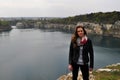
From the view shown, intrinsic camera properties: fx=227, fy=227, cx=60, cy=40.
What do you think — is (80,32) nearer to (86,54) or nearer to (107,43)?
(86,54)

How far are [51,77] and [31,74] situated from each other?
4318 mm

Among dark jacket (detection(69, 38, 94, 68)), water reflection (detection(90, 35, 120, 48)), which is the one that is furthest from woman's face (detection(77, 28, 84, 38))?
water reflection (detection(90, 35, 120, 48))

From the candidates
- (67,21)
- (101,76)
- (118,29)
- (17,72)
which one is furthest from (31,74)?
(67,21)

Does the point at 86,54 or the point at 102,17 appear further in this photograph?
the point at 102,17

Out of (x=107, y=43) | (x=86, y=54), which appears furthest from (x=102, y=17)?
(x=86, y=54)

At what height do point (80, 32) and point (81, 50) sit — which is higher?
point (80, 32)

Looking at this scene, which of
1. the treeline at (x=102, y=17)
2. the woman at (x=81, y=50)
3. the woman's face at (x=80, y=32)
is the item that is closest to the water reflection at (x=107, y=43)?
the treeline at (x=102, y=17)

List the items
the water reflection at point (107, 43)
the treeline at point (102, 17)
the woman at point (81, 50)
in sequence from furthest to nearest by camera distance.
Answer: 1. the treeline at point (102, 17)
2. the water reflection at point (107, 43)
3. the woman at point (81, 50)

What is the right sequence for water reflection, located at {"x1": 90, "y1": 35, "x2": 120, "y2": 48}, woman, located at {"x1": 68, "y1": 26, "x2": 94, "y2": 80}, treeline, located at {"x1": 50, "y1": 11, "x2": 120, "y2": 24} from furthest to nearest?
treeline, located at {"x1": 50, "y1": 11, "x2": 120, "y2": 24} → water reflection, located at {"x1": 90, "y1": 35, "x2": 120, "y2": 48} → woman, located at {"x1": 68, "y1": 26, "x2": 94, "y2": 80}

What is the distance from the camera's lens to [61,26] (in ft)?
530

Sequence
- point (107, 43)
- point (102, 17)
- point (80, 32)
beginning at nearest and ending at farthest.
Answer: point (80, 32), point (107, 43), point (102, 17)

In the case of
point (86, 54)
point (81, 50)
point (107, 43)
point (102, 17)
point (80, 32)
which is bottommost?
point (107, 43)

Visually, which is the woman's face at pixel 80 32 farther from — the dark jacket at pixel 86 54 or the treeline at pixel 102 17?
the treeline at pixel 102 17

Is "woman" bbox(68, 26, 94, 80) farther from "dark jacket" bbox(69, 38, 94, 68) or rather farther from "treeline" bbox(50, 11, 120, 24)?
"treeline" bbox(50, 11, 120, 24)
